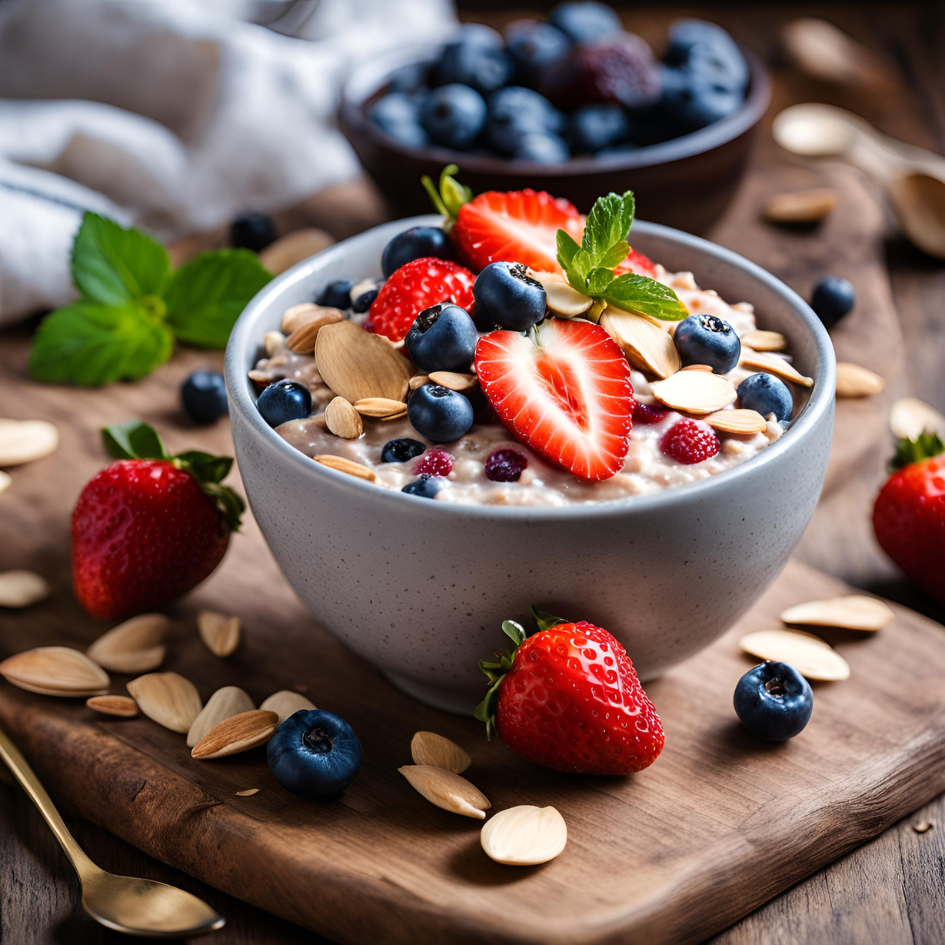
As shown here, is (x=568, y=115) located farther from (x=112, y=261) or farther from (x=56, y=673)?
(x=56, y=673)

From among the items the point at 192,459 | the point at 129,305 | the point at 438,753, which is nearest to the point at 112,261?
the point at 129,305

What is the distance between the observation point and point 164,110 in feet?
8.52

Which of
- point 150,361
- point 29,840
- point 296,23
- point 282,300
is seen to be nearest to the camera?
point 29,840

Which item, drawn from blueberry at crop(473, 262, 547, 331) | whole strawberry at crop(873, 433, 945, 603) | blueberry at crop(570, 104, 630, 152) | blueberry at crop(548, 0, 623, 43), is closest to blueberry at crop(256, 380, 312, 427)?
blueberry at crop(473, 262, 547, 331)

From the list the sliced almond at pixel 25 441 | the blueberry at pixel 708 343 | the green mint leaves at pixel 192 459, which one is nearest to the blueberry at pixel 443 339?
the blueberry at pixel 708 343

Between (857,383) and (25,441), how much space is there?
1.36 m

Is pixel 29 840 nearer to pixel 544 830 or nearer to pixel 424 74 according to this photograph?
pixel 544 830

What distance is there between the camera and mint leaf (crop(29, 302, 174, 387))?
1.92 metres

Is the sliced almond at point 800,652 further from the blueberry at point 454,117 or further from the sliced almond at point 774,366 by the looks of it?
the blueberry at point 454,117

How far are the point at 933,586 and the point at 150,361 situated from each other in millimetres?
1314

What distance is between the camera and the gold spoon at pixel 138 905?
1.10 meters

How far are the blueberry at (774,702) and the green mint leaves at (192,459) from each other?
0.69 m

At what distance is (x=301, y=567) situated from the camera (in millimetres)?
1265

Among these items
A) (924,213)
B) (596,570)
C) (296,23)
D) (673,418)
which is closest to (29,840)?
(596,570)
